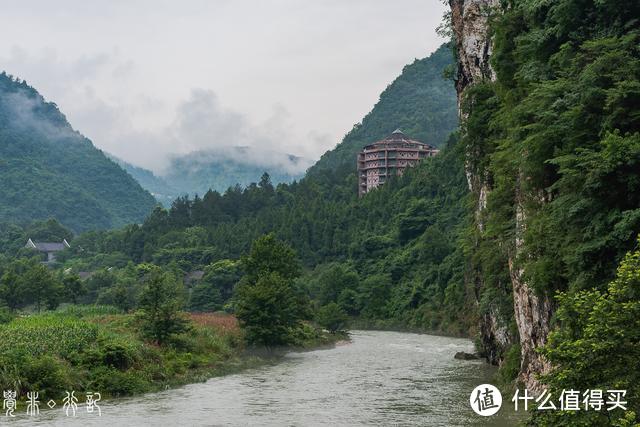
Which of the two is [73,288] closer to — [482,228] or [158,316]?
[158,316]

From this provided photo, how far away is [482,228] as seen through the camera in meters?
36.6

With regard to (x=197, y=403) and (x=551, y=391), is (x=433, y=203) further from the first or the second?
(x=551, y=391)

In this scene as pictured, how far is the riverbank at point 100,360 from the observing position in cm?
2980

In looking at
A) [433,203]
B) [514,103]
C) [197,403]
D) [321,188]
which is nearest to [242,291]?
[197,403]

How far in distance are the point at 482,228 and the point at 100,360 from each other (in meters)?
18.1

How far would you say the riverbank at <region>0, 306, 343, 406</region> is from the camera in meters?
29.8

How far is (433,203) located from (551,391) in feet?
308

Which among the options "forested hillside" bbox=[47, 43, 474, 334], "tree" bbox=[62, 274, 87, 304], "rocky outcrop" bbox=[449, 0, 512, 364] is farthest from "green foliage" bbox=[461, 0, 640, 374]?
"tree" bbox=[62, 274, 87, 304]

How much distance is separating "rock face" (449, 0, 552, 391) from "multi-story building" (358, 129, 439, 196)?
86.6 m

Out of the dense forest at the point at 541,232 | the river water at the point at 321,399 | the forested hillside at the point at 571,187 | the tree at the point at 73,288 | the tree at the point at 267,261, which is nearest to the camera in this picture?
the forested hillside at the point at 571,187

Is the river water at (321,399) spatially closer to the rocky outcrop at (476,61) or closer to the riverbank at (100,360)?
the riverbank at (100,360)

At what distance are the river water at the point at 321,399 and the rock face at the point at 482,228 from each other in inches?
67.2

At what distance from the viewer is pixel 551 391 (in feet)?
43.5

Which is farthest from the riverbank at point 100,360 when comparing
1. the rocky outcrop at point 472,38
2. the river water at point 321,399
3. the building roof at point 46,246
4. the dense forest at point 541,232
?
the building roof at point 46,246
